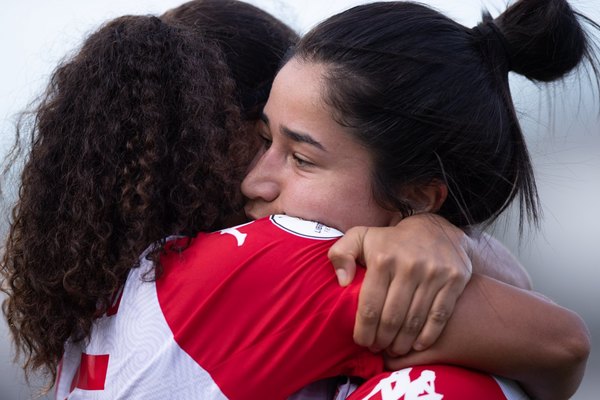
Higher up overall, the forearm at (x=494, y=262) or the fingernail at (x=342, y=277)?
the fingernail at (x=342, y=277)

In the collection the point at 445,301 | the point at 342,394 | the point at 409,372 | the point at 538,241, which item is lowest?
the point at 538,241

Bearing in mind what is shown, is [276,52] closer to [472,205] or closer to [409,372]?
[472,205]

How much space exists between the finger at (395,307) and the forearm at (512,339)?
2.9 inches

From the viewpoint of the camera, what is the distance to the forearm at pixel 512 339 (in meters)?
1.48

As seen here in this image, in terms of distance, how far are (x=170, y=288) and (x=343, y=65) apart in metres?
0.61

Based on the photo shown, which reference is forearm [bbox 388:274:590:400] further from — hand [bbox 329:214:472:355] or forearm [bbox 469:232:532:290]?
forearm [bbox 469:232:532:290]

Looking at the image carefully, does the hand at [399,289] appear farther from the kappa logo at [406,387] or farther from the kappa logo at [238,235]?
the kappa logo at [238,235]

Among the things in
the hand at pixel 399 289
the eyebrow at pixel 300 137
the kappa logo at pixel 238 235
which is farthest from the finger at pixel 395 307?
the eyebrow at pixel 300 137

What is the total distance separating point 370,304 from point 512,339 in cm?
26

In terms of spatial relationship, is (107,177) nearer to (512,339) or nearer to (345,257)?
(345,257)

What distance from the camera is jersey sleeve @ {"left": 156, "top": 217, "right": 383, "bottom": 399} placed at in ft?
4.80

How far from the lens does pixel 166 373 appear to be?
1472 mm

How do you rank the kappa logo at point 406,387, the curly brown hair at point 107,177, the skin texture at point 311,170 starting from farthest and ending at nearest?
the skin texture at point 311,170
the curly brown hair at point 107,177
the kappa logo at point 406,387

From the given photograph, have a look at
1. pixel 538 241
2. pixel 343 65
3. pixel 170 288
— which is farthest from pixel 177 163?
pixel 538 241
